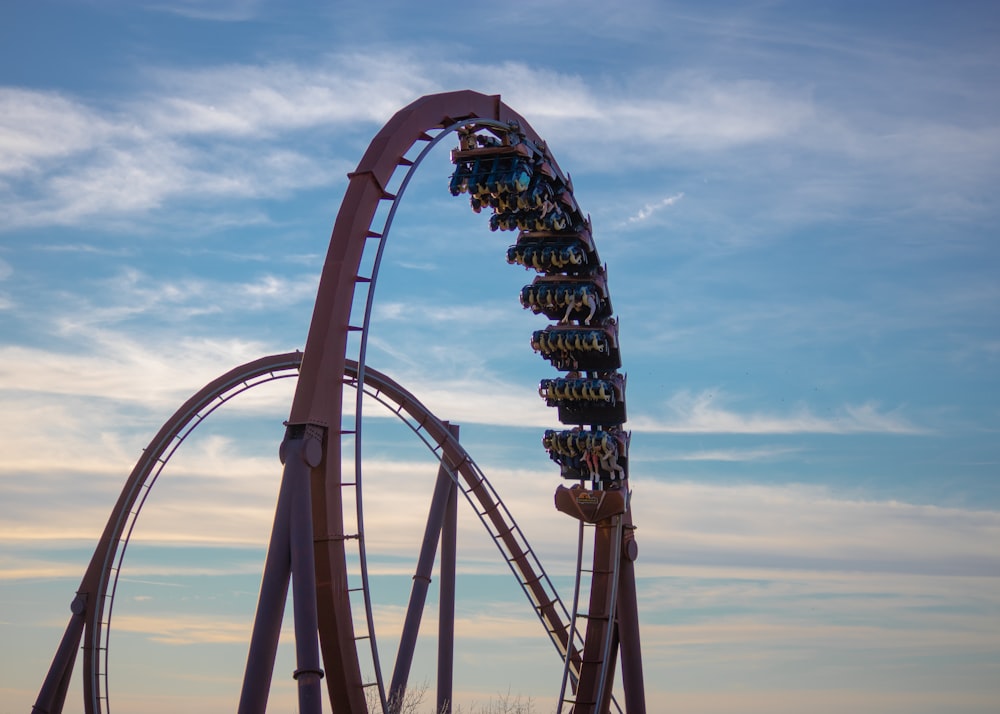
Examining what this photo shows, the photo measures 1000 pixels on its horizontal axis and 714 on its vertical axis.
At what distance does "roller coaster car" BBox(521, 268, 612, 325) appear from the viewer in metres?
22.9

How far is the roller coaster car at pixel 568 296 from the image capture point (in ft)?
75.3

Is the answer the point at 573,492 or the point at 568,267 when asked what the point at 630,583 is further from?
the point at 568,267

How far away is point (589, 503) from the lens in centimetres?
2336

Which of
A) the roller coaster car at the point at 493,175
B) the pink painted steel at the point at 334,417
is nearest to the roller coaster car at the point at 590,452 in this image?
the roller coaster car at the point at 493,175

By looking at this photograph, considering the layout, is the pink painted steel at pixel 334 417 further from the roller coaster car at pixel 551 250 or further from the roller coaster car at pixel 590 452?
the roller coaster car at pixel 590 452

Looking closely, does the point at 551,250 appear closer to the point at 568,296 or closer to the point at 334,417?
the point at 568,296

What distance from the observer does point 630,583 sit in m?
23.8

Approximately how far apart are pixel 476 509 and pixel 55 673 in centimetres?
852

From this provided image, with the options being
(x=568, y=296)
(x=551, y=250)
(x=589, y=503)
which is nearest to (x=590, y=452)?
(x=589, y=503)

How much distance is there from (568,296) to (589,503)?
4.00m

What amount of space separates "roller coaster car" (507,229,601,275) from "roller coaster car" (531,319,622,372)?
115 centimetres

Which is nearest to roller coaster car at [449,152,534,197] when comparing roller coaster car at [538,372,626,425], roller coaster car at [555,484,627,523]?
roller coaster car at [538,372,626,425]

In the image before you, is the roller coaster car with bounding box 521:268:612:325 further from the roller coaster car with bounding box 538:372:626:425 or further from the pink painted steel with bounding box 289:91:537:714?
the pink painted steel with bounding box 289:91:537:714

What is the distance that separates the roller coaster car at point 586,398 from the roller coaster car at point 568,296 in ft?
3.86
